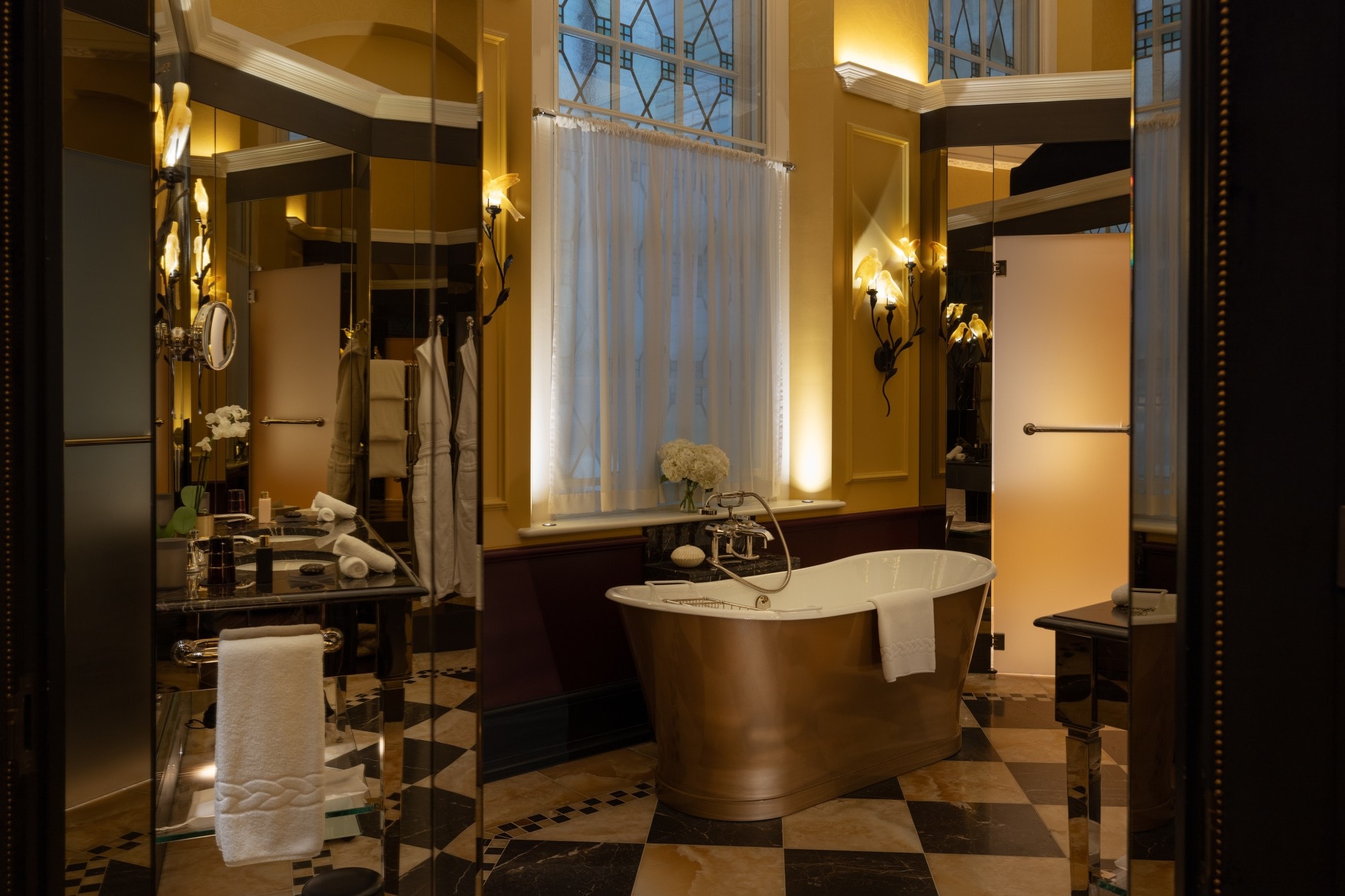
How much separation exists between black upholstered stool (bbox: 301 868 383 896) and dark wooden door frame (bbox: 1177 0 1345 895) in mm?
1428

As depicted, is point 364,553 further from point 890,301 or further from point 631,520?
point 890,301

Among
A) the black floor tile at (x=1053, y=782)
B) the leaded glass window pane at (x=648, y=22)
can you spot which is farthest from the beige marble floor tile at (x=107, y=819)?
the leaded glass window pane at (x=648, y=22)

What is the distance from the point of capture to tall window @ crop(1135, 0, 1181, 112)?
3.96 ft

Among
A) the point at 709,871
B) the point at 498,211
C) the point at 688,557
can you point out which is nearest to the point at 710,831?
the point at 709,871

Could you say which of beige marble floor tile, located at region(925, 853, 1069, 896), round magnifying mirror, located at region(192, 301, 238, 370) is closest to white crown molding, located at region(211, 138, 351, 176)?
round magnifying mirror, located at region(192, 301, 238, 370)

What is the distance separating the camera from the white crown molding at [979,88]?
14.4ft

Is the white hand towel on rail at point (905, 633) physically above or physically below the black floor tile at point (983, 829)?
above

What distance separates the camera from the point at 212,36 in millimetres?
1681

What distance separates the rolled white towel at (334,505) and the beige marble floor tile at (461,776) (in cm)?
55

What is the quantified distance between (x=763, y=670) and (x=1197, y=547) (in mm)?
1836

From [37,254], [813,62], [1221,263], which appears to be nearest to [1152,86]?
[1221,263]

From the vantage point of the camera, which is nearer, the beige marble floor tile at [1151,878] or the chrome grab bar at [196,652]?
the beige marble floor tile at [1151,878]

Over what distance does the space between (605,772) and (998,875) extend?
4.40 ft

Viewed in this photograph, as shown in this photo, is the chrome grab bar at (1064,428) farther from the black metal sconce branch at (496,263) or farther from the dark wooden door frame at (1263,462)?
the dark wooden door frame at (1263,462)
